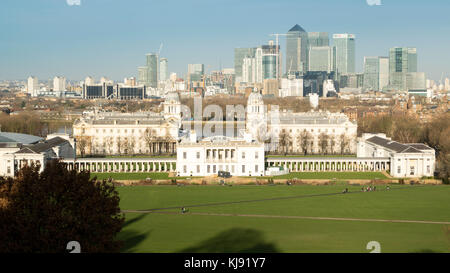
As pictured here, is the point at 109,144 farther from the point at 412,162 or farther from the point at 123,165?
the point at 412,162

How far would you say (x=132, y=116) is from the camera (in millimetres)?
90375

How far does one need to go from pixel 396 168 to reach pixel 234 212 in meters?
27.4

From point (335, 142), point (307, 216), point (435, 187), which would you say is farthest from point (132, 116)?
point (307, 216)

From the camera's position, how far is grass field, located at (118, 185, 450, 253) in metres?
29.3

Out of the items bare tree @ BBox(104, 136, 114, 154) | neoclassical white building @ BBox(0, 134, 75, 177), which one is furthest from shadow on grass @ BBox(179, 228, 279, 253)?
bare tree @ BBox(104, 136, 114, 154)

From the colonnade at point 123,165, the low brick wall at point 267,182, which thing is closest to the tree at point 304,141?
the colonnade at point 123,165

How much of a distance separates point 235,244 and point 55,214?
9529 millimetres

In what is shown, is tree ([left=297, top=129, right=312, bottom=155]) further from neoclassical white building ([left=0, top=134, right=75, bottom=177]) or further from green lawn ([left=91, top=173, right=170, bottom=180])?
neoclassical white building ([left=0, top=134, right=75, bottom=177])

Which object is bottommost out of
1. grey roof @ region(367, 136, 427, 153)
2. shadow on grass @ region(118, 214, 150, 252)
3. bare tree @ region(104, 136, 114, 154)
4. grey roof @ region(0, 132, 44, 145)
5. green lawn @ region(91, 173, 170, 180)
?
green lawn @ region(91, 173, 170, 180)

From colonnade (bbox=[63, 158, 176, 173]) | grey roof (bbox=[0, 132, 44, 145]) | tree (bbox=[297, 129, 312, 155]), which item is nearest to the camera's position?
colonnade (bbox=[63, 158, 176, 173])

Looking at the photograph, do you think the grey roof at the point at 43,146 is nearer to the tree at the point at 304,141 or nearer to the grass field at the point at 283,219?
the grass field at the point at 283,219

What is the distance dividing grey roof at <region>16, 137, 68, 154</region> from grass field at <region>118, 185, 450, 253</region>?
45.3ft
